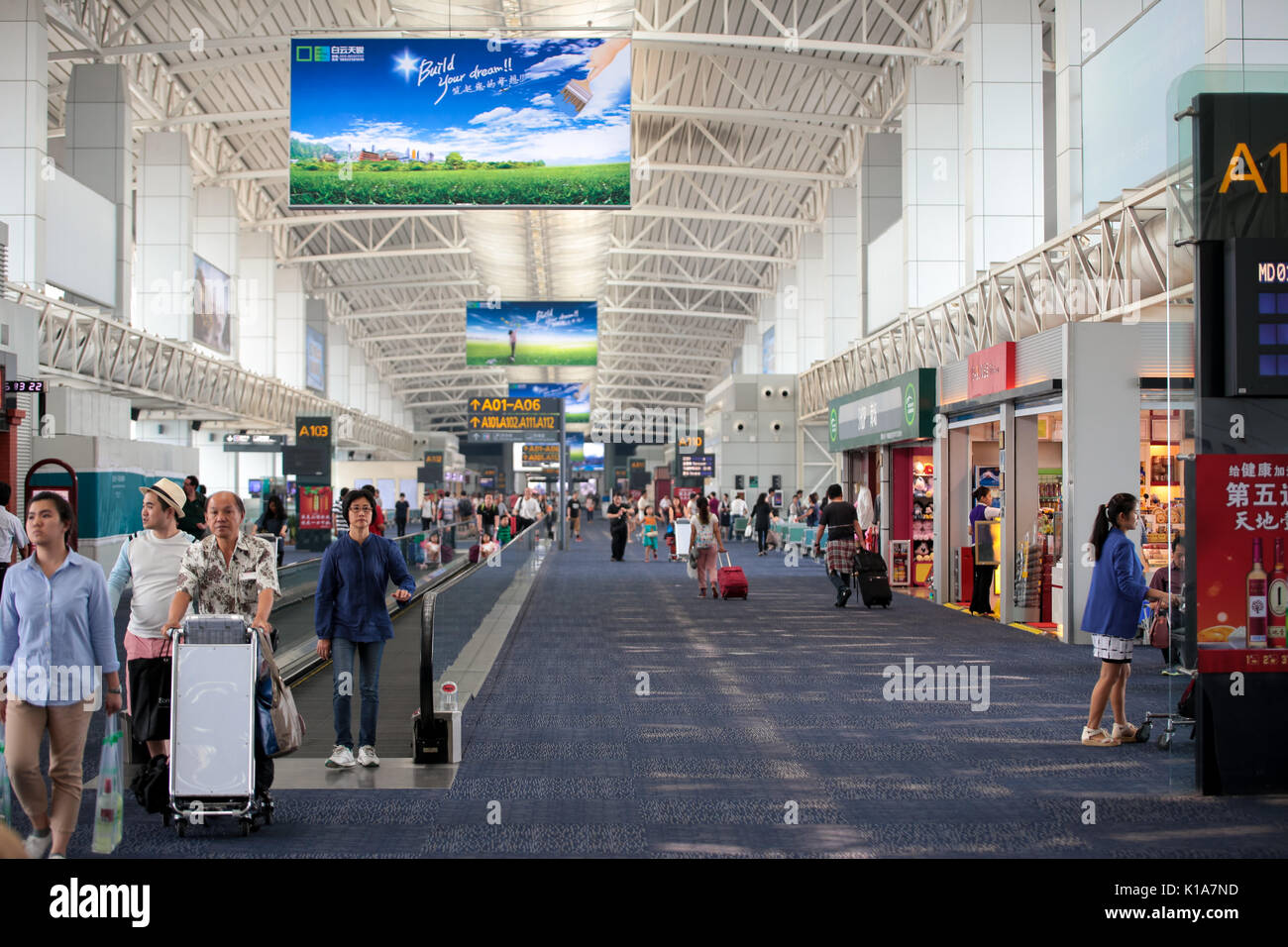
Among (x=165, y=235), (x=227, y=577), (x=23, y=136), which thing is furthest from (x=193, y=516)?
(x=165, y=235)

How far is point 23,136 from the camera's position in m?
20.2

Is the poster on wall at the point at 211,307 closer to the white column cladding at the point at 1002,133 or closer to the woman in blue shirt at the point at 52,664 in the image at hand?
the white column cladding at the point at 1002,133

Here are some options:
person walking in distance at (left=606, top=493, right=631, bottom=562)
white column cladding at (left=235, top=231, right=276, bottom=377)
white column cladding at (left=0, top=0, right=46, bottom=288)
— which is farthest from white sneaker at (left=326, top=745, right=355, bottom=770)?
white column cladding at (left=235, top=231, right=276, bottom=377)

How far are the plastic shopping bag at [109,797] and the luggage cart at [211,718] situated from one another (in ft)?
1.14

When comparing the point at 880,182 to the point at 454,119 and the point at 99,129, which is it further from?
the point at 99,129

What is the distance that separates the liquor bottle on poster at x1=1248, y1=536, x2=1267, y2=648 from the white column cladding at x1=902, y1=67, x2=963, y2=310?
17676mm

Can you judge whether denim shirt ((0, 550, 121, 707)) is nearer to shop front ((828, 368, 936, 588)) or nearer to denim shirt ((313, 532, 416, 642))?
denim shirt ((313, 532, 416, 642))

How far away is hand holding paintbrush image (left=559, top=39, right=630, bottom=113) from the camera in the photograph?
15.7 m

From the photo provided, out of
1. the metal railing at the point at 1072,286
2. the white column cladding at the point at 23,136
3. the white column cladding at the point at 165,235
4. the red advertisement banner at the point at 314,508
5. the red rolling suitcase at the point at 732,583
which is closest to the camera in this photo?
the metal railing at the point at 1072,286

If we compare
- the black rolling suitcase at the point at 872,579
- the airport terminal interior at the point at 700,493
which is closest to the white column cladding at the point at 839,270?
the airport terminal interior at the point at 700,493

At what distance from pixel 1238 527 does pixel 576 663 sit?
6.53 m

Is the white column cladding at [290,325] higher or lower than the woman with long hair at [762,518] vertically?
higher

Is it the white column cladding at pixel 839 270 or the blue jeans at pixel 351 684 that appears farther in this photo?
the white column cladding at pixel 839 270

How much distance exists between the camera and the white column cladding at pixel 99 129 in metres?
24.0
